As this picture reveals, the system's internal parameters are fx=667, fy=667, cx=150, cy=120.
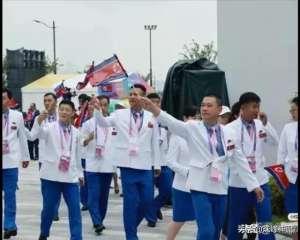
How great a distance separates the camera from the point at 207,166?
21.3ft

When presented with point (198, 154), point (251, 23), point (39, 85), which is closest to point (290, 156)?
point (198, 154)

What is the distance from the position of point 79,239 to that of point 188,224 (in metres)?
2.51

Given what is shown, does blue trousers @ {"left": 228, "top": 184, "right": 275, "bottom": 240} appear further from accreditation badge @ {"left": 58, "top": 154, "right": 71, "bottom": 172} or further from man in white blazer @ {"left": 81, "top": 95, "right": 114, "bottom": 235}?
man in white blazer @ {"left": 81, "top": 95, "right": 114, "bottom": 235}

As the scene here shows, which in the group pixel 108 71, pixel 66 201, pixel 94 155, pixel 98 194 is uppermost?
pixel 108 71

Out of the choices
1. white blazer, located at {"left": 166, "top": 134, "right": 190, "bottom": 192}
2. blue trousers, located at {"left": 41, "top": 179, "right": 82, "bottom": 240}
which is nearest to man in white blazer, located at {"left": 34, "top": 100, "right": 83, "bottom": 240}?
blue trousers, located at {"left": 41, "top": 179, "right": 82, "bottom": 240}

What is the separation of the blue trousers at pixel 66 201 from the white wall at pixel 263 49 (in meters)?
4.04

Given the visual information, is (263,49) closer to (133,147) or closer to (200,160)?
(133,147)

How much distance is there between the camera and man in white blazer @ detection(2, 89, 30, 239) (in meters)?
8.75

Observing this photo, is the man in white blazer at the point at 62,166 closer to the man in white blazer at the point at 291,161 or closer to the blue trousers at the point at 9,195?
the blue trousers at the point at 9,195

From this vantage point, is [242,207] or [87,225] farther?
[87,225]

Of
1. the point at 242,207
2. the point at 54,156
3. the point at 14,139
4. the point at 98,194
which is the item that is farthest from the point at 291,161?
the point at 14,139

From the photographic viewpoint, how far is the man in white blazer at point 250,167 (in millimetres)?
7211

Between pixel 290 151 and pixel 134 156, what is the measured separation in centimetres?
192

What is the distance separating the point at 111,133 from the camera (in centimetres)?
1011
